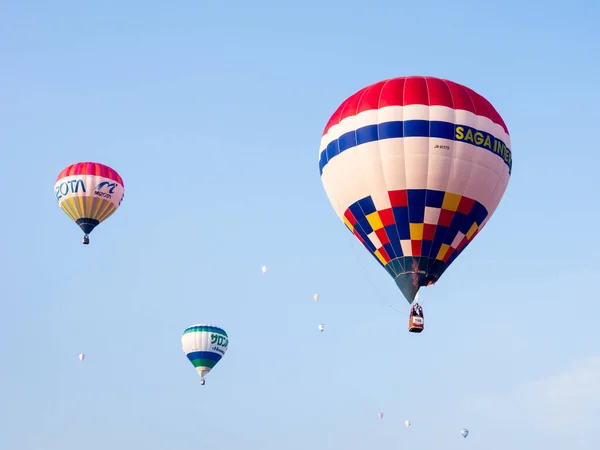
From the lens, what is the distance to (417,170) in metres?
37.3

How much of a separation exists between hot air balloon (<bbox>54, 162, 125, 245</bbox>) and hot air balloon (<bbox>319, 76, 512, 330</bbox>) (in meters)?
18.6

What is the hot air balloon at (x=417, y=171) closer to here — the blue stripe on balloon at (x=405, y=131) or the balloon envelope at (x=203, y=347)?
the blue stripe on balloon at (x=405, y=131)

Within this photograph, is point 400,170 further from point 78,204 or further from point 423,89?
point 78,204

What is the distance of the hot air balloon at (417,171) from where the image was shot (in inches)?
1470

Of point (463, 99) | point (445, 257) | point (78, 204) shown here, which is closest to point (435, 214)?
point (445, 257)

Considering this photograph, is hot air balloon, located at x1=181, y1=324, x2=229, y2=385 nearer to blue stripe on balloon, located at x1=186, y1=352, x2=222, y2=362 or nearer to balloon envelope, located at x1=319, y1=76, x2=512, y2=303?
blue stripe on balloon, located at x1=186, y1=352, x2=222, y2=362

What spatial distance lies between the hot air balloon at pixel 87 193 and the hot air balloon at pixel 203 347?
8372mm

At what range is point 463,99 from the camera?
3812cm

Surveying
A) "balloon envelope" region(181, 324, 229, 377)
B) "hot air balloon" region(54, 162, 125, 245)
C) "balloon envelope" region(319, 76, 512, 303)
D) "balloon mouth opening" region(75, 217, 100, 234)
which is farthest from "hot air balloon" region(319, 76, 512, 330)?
"balloon envelope" region(181, 324, 229, 377)

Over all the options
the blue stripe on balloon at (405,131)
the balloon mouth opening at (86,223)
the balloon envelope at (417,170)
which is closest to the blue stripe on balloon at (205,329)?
the balloon mouth opening at (86,223)

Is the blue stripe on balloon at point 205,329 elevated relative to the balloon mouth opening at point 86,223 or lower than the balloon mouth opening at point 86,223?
lower

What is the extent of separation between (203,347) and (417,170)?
2522cm

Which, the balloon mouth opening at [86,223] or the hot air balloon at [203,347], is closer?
the balloon mouth opening at [86,223]

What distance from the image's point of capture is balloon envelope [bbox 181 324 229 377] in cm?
5966
